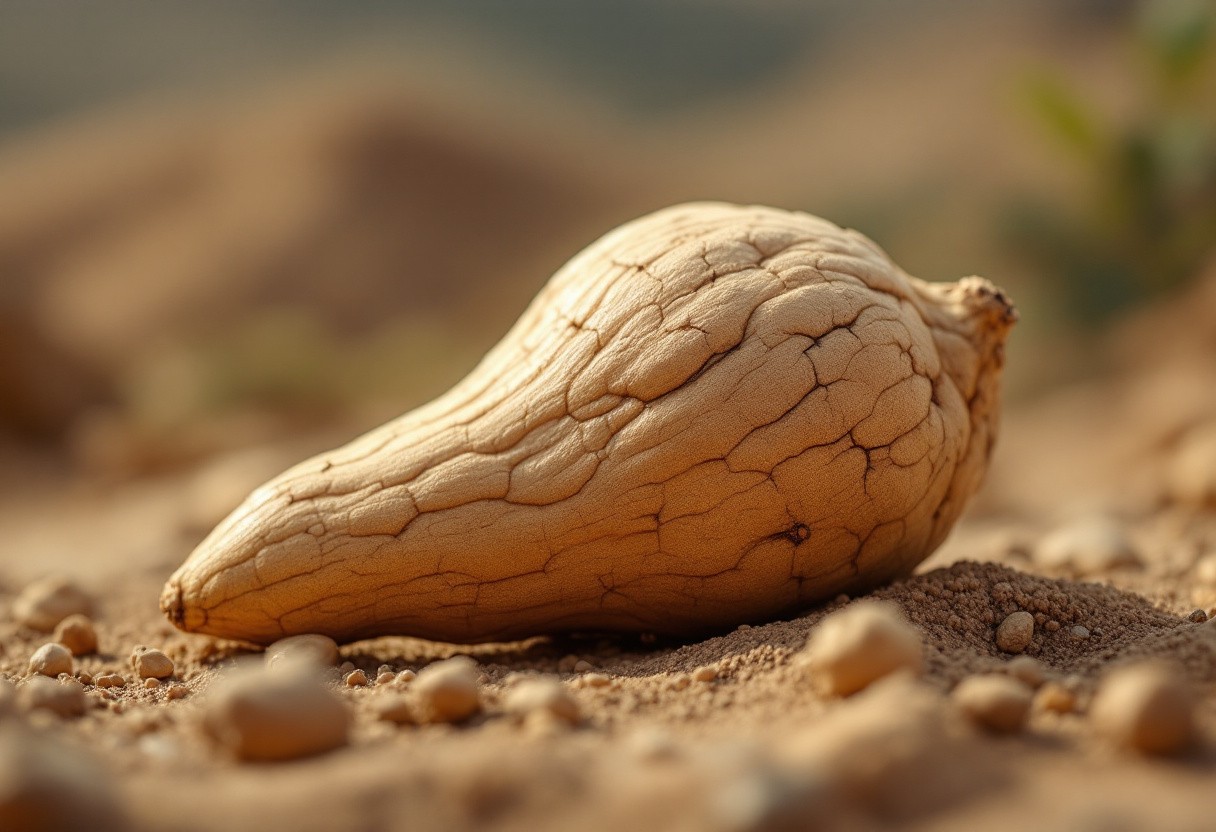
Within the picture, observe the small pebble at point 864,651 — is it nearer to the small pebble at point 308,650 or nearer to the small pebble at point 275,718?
the small pebble at point 275,718

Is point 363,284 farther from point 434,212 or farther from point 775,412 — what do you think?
A: point 775,412

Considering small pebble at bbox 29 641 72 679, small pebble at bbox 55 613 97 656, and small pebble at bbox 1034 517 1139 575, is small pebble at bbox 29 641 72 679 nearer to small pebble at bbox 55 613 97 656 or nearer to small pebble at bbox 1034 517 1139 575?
small pebble at bbox 55 613 97 656

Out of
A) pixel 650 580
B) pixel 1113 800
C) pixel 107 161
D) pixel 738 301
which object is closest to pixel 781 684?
pixel 650 580

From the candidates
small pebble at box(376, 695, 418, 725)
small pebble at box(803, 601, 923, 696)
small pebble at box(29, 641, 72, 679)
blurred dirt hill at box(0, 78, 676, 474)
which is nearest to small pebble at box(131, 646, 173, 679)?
small pebble at box(29, 641, 72, 679)

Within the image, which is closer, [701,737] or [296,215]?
[701,737]

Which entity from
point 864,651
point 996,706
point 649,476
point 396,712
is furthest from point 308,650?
point 996,706

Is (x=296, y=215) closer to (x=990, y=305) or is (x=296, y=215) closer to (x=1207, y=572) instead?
(x=990, y=305)

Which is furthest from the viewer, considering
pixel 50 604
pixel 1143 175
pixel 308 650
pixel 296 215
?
pixel 296 215
